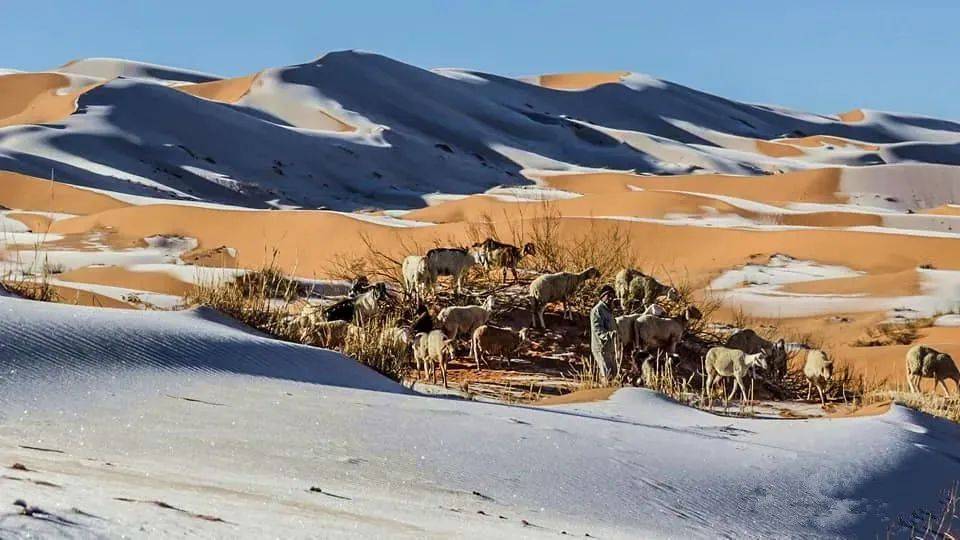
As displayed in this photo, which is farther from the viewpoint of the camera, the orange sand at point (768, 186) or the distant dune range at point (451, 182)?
the orange sand at point (768, 186)

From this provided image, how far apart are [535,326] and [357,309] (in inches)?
57.3

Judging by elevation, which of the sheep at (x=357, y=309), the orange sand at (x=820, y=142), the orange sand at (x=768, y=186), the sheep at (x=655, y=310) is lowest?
the sheep at (x=357, y=309)

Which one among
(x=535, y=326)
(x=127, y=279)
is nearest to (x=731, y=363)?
(x=535, y=326)

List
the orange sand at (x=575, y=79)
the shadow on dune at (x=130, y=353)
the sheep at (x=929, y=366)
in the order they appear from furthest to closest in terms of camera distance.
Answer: the orange sand at (x=575, y=79)
the sheep at (x=929, y=366)
the shadow on dune at (x=130, y=353)

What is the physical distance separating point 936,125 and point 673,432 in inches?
3933

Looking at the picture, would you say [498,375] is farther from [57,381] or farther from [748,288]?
[748,288]

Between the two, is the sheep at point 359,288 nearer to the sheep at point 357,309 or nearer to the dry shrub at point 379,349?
the sheep at point 357,309

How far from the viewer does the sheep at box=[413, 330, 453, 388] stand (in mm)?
8297

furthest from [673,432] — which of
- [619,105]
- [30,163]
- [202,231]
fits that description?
[619,105]

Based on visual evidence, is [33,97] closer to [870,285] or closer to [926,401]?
[870,285]

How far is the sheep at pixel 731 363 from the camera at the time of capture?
8188 millimetres

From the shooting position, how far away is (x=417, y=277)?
9766 mm

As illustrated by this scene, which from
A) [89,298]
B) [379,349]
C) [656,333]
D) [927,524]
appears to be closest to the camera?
[927,524]

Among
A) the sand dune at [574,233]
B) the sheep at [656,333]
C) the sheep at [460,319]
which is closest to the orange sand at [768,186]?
the sand dune at [574,233]
